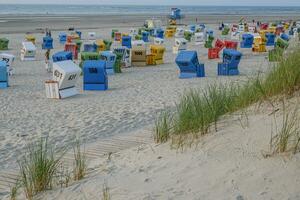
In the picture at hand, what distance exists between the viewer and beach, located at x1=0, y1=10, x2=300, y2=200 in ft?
13.3

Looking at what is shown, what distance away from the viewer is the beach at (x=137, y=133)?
4.04 meters

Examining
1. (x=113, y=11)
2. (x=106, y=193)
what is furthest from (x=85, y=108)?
(x=113, y=11)

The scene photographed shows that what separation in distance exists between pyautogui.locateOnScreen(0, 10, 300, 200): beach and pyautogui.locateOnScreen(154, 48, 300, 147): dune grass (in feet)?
0.91

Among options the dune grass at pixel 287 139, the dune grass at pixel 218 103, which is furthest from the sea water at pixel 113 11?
the dune grass at pixel 287 139

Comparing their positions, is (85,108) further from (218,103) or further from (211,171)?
(211,171)

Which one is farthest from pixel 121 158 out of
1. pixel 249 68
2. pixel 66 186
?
pixel 249 68

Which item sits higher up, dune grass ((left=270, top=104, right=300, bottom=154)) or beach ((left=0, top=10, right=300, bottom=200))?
dune grass ((left=270, top=104, right=300, bottom=154))

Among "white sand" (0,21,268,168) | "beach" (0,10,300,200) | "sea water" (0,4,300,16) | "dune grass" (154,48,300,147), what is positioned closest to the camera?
"beach" (0,10,300,200)

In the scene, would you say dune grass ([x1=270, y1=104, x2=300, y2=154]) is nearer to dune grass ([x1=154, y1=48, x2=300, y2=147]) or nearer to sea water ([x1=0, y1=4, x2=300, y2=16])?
dune grass ([x1=154, y1=48, x2=300, y2=147])

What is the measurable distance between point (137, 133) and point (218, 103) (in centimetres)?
170

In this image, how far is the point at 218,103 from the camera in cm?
611

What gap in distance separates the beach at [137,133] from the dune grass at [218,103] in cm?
28

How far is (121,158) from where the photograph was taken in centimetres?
553

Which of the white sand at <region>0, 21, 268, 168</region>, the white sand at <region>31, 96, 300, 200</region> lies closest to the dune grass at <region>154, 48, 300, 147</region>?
the white sand at <region>31, 96, 300, 200</region>
